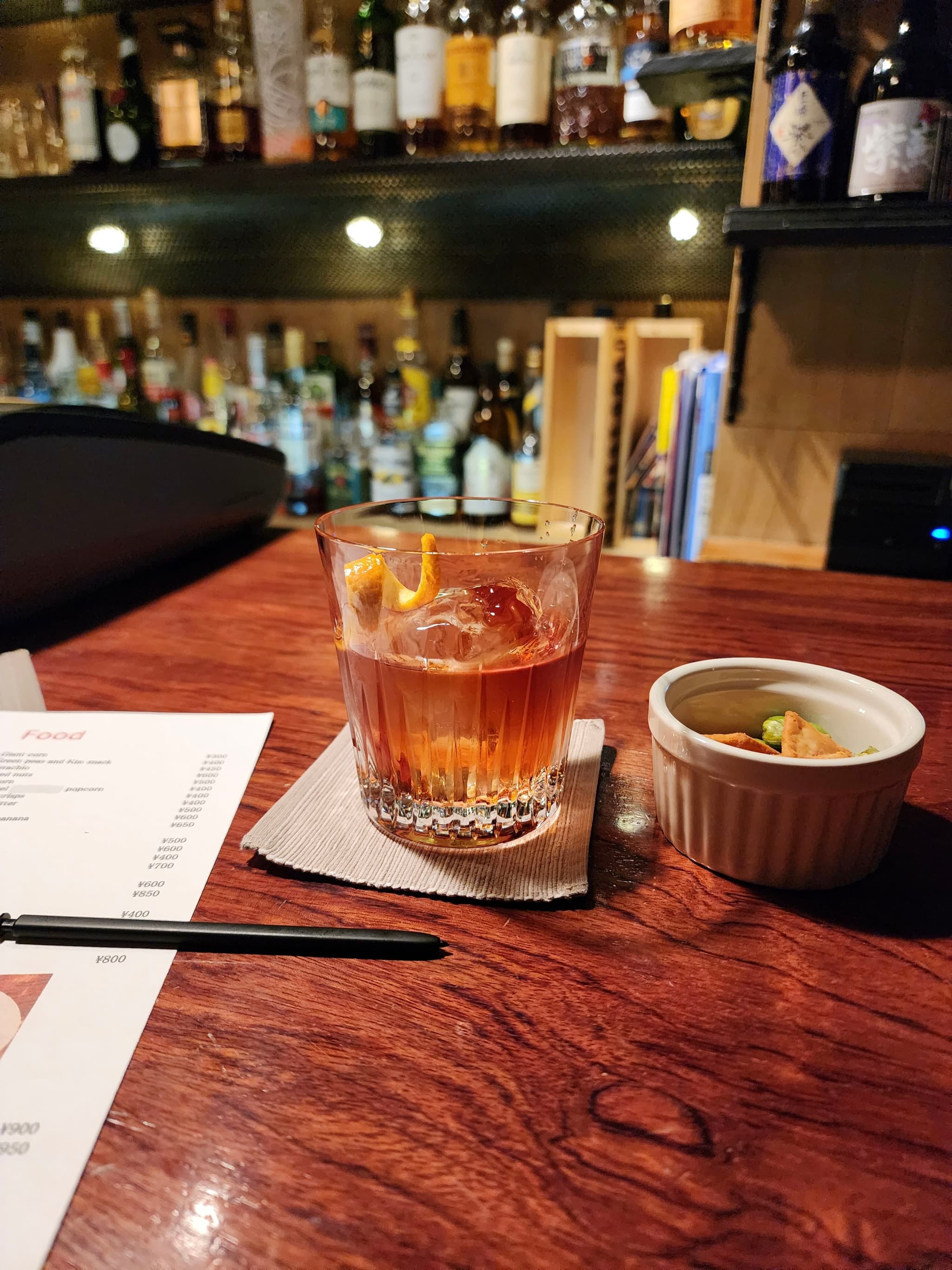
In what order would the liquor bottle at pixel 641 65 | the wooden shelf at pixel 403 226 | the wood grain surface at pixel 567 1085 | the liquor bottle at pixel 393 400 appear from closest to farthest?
the wood grain surface at pixel 567 1085, the liquor bottle at pixel 641 65, the wooden shelf at pixel 403 226, the liquor bottle at pixel 393 400

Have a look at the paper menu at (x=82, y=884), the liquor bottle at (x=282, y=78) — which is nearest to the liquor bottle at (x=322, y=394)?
the liquor bottle at (x=282, y=78)

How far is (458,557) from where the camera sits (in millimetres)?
349

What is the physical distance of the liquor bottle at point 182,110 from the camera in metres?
1.44

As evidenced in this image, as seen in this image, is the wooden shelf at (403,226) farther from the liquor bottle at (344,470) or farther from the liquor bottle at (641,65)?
the liquor bottle at (344,470)

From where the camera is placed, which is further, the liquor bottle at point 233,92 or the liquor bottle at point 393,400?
the liquor bottle at point 393,400

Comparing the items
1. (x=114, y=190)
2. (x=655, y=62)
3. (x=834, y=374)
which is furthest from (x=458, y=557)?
(x=114, y=190)

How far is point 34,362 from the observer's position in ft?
6.49

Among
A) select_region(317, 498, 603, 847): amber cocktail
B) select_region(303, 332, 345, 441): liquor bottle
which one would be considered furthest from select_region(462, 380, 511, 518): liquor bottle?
select_region(317, 498, 603, 847): amber cocktail

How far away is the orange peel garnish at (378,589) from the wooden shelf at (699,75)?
0.97 meters

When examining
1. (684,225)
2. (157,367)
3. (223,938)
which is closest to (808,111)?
(684,225)

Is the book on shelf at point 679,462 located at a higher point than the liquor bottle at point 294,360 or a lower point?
lower

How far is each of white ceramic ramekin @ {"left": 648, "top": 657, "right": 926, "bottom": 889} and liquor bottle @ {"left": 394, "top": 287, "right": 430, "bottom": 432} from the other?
4.63 feet

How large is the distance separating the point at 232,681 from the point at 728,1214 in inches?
18.4

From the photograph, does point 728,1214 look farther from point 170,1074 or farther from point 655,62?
→ point 655,62
